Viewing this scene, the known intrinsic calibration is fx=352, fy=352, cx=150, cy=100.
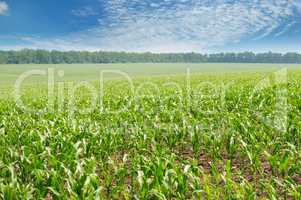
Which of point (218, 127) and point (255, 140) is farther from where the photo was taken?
point (218, 127)

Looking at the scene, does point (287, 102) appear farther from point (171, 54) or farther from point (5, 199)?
point (171, 54)

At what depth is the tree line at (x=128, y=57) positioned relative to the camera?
460 ft

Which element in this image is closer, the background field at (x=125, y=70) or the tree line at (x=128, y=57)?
the background field at (x=125, y=70)

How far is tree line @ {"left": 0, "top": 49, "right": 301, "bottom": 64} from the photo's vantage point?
460 ft

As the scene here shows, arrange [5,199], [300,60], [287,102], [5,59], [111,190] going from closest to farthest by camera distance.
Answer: [5,199] < [111,190] < [287,102] < [5,59] < [300,60]

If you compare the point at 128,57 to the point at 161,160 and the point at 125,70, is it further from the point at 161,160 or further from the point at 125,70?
the point at 161,160

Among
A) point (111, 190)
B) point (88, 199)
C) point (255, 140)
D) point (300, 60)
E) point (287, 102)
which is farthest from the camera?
point (300, 60)

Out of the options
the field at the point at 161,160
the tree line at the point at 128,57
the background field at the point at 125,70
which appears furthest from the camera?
the tree line at the point at 128,57

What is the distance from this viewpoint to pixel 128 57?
543 ft

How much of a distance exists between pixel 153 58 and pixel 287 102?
539ft

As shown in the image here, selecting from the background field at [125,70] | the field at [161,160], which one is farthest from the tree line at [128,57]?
the field at [161,160]

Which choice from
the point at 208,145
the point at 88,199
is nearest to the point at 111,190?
the point at 88,199

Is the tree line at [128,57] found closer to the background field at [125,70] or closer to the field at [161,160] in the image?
the background field at [125,70]

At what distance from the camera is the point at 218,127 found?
672cm
